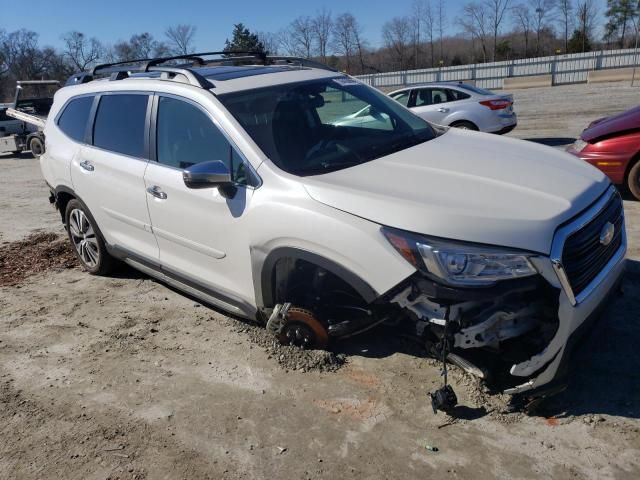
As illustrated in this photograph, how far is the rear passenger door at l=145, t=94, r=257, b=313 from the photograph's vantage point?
3.65 meters

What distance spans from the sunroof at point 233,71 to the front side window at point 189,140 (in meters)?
0.36

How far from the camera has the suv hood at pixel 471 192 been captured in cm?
275

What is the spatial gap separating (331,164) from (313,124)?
1.78ft

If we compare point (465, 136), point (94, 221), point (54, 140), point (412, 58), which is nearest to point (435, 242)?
point (465, 136)

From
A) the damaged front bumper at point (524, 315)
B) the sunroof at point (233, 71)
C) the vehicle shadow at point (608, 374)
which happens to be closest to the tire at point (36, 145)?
the sunroof at point (233, 71)

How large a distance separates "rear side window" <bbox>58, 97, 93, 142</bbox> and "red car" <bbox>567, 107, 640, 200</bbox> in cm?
569

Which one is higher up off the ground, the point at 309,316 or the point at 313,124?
the point at 313,124

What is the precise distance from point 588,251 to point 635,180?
15.0 ft

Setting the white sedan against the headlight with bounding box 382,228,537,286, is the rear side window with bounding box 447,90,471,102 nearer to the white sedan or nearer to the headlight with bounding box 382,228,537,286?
the white sedan

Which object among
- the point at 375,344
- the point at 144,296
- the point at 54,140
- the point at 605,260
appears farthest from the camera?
the point at 54,140

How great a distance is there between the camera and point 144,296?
513cm

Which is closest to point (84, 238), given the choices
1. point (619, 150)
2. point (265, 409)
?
point (265, 409)

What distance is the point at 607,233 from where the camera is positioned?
316 cm

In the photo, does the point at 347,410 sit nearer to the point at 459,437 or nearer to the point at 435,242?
the point at 459,437
